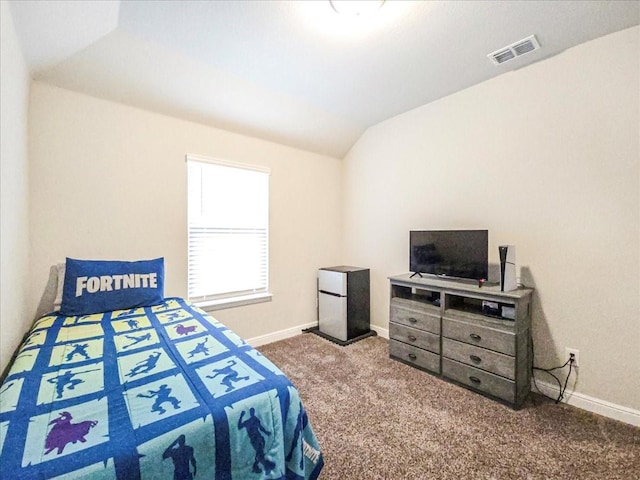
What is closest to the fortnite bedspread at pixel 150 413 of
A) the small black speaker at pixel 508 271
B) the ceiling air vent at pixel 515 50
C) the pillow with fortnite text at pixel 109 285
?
the pillow with fortnite text at pixel 109 285

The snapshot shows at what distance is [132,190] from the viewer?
2320 millimetres

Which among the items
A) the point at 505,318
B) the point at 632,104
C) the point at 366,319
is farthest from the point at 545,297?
the point at 366,319

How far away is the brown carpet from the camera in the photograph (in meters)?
1.42

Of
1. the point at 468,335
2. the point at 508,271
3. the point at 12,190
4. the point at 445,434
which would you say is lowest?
the point at 445,434

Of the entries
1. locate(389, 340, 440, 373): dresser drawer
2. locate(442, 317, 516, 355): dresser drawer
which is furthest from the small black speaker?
locate(389, 340, 440, 373): dresser drawer

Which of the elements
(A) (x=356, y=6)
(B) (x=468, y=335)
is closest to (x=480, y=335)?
(B) (x=468, y=335)

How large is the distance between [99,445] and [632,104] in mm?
3109

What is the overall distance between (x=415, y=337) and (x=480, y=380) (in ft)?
1.81

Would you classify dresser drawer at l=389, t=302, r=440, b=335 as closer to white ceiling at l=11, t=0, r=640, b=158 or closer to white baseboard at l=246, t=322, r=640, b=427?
white baseboard at l=246, t=322, r=640, b=427

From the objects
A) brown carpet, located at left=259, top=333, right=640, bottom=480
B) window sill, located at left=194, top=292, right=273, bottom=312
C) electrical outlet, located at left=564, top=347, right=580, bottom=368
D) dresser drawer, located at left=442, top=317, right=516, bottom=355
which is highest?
window sill, located at left=194, top=292, right=273, bottom=312

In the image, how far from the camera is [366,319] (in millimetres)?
3307

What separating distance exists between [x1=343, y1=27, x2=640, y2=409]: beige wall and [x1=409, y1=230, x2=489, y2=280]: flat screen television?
0.72 ft

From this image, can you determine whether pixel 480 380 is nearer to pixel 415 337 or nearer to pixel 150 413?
pixel 415 337

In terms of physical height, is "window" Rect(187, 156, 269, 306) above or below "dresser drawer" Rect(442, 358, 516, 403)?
above
